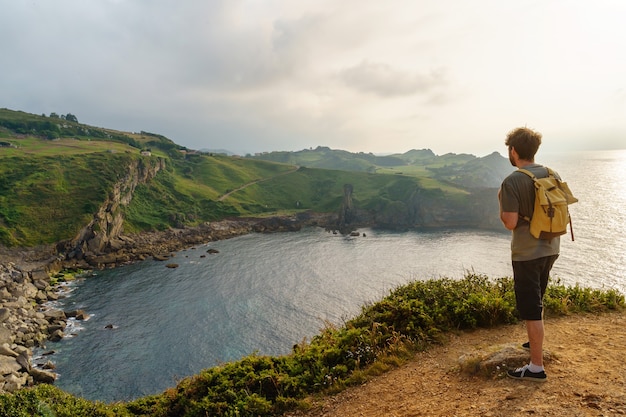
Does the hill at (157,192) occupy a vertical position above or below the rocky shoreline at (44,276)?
above

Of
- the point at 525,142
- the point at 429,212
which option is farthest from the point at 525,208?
the point at 429,212

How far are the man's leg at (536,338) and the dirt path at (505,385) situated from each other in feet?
1.51

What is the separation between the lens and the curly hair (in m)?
6.34

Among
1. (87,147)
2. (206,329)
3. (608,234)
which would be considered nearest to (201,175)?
(87,147)

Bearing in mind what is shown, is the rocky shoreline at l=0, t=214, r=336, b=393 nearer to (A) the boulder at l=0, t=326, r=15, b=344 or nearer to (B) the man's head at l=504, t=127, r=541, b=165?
(A) the boulder at l=0, t=326, r=15, b=344

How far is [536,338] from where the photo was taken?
20.1 ft

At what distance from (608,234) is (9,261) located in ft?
463

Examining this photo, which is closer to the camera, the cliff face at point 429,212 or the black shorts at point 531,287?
the black shorts at point 531,287

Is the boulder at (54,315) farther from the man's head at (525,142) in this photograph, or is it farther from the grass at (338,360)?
the man's head at (525,142)

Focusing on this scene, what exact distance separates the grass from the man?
3553mm

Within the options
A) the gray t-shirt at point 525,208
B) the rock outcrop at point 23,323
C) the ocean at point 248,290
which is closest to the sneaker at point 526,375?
the gray t-shirt at point 525,208

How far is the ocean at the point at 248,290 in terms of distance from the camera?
127 ft

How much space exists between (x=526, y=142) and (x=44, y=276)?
79642mm

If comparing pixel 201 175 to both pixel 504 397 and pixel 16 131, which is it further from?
pixel 504 397
